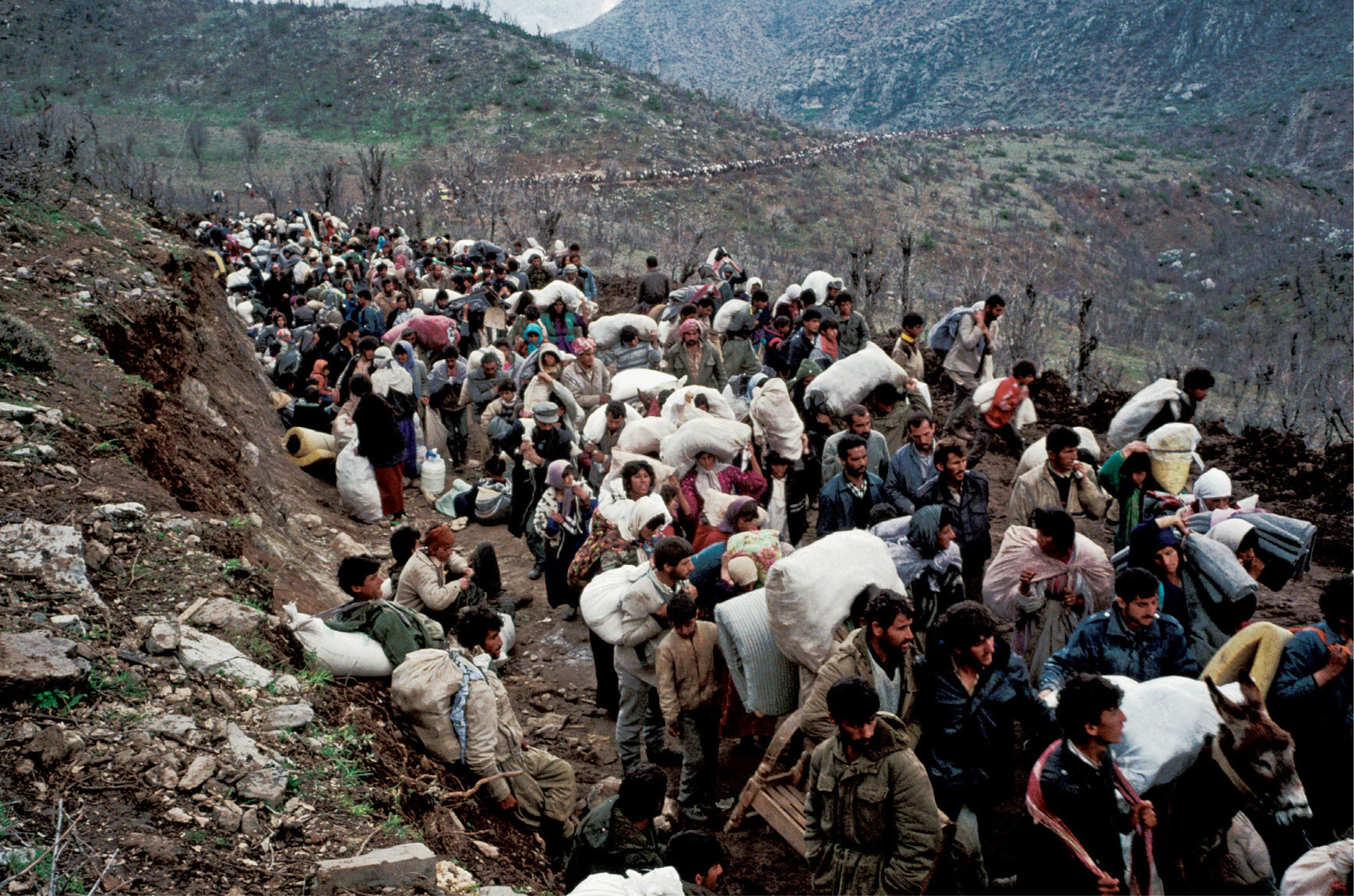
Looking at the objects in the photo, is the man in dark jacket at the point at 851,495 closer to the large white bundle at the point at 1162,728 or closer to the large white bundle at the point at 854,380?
the large white bundle at the point at 854,380

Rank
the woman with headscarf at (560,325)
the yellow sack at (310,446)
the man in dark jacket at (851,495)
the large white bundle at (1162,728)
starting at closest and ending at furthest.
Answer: the large white bundle at (1162,728) → the man in dark jacket at (851,495) → the yellow sack at (310,446) → the woman with headscarf at (560,325)

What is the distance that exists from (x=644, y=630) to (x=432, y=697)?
1.18 metres

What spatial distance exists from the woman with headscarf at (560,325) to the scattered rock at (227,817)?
757cm

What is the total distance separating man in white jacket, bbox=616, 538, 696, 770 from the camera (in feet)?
15.1

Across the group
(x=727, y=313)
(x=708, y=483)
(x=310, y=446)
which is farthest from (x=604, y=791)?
(x=310, y=446)

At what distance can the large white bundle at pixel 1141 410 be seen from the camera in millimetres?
5688

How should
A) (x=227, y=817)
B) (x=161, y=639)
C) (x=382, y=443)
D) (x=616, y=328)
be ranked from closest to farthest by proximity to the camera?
(x=227, y=817) → (x=161, y=639) → (x=382, y=443) → (x=616, y=328)

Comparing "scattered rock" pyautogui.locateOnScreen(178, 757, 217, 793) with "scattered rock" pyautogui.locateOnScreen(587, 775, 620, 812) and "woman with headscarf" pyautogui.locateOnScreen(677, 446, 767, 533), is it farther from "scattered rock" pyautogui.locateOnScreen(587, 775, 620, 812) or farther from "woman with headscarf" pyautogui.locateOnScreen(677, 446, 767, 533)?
"woman with headscarf" pyautogui.locateOnScreen(677, 446, 767, 533)

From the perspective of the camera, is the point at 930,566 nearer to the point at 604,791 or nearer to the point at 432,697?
the point at 604,791

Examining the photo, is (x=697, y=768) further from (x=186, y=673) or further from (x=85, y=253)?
(x=85, y=253)

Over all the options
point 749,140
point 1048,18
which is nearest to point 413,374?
point 749,140

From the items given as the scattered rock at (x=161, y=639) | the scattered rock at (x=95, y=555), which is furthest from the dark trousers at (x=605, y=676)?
the scattered rock at (x=95, y=555)

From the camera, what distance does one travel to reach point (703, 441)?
5.88 m

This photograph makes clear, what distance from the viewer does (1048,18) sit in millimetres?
72688
